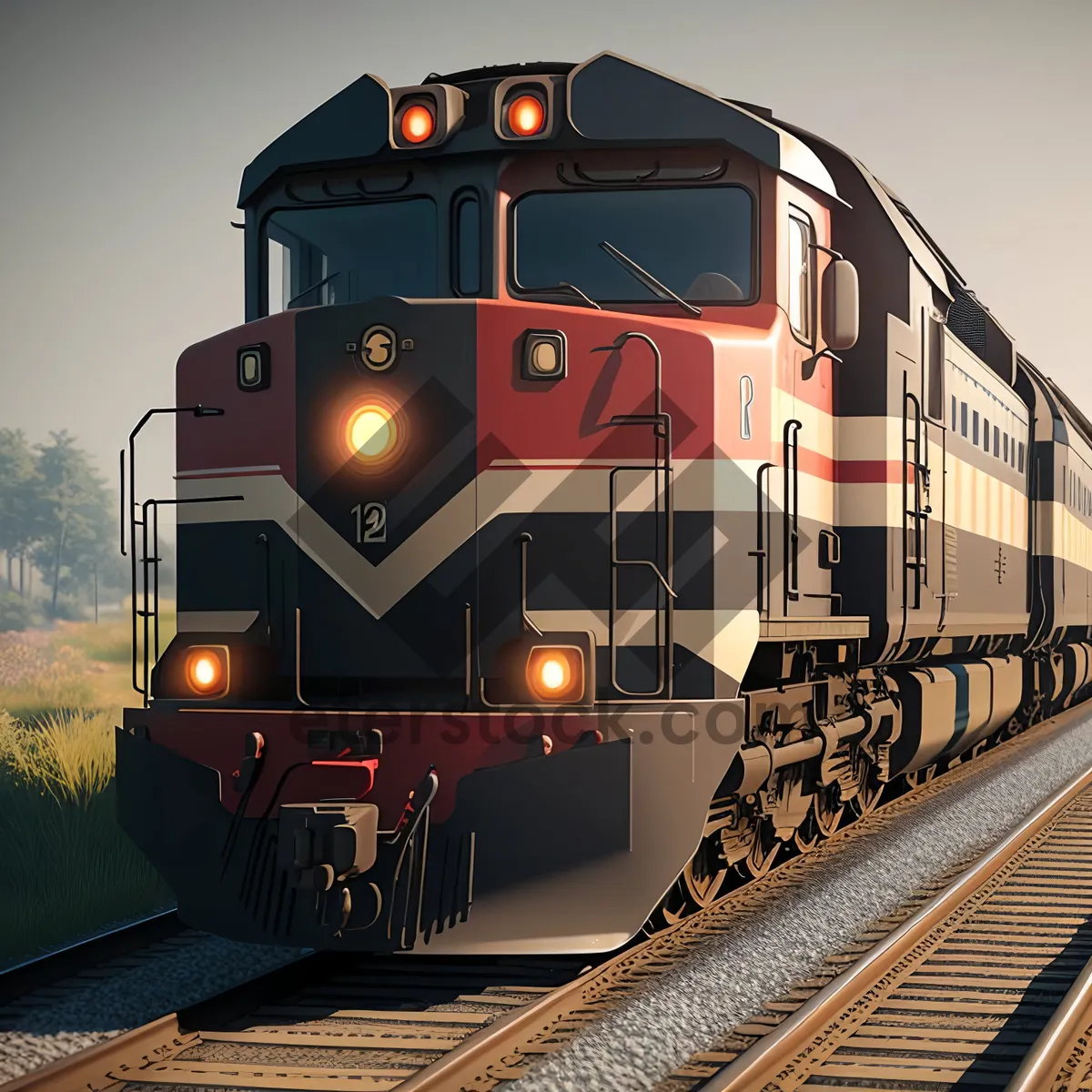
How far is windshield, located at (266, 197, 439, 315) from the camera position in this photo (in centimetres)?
654

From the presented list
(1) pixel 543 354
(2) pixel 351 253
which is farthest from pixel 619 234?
(2) pixel 351 253

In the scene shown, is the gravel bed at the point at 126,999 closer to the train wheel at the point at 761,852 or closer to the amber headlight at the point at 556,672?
the amber headlight at the point at 556,672

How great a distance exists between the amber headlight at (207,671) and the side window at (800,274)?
305cm

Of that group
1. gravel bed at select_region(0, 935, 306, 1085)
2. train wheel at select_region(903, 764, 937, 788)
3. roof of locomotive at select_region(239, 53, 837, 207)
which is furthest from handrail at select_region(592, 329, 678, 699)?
train wheel at select_region(903, 764, 937, 788)

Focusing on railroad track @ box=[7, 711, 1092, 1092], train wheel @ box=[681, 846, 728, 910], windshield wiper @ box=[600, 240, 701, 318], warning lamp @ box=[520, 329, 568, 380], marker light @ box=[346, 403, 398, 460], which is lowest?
railroad track @ box=[7, 711, 1092, 1092]

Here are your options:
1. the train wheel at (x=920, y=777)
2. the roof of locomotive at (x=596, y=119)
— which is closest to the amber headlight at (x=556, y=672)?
the roof of locomotive at (x=596, y=119)

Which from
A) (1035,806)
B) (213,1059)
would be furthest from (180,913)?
(1035,806)

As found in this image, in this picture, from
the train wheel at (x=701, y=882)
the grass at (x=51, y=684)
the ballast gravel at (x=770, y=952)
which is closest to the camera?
the ballast gravel at (x=770, y=952)

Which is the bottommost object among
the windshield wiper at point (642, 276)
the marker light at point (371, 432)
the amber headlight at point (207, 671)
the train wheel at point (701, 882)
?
the train wheel at point (701, 882)

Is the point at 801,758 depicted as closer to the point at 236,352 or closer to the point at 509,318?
the point at 509,318

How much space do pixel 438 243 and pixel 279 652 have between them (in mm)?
1960

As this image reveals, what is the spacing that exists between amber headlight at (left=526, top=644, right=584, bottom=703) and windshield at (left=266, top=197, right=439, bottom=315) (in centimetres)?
176

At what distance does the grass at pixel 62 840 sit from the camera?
7.52 metres

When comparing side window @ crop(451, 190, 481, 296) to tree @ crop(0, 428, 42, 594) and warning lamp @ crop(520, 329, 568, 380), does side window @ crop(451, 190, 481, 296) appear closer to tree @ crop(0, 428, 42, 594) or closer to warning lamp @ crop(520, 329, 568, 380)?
warning lamp @ crop(520, 329, 568, 380)
